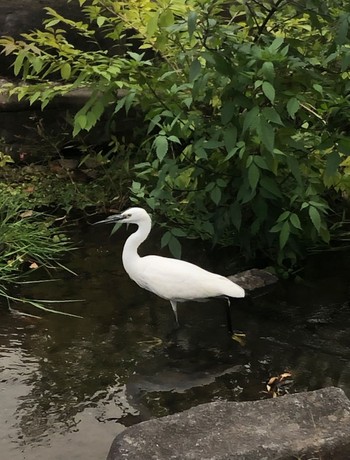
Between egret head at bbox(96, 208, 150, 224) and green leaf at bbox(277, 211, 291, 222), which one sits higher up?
egret head at bbox(96, 208, 150, 224)

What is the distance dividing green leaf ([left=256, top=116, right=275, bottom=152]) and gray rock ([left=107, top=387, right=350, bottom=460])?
4.47 ft

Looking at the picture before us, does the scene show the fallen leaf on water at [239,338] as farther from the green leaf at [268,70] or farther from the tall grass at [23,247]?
the green leaf at [268,70]

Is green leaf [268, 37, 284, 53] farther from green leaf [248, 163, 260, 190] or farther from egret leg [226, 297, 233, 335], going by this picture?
egret leg [226, 297, 233, 335]

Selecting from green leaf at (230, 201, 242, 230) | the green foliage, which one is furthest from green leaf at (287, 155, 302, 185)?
green leaf at (230, 201, 242, 230)

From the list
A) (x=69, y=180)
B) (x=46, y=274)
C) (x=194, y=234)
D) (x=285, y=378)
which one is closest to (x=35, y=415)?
(x=285, y=378)

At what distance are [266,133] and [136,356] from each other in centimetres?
150

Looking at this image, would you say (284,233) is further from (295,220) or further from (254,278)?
(254,278)

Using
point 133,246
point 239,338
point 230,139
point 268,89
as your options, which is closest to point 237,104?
point 230,139

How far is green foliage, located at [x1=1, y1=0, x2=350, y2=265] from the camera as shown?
4.15 meters

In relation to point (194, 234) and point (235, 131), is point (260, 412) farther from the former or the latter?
point (194, 234)

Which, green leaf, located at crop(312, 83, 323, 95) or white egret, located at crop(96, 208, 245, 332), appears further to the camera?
white egret, located at crop(96, 208, 245, 332)

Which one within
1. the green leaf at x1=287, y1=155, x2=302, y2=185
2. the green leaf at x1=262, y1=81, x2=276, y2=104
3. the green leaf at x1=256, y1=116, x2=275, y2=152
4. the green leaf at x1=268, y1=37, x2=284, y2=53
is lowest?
the green leaf at x1=287, y1=155, x2=302, y2=185

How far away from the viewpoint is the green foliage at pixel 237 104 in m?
4.15

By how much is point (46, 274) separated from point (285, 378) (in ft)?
7.07
